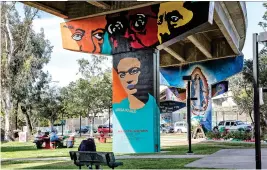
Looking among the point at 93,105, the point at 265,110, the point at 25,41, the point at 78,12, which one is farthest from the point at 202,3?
the point at 93,105

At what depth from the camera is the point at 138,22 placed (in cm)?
2069

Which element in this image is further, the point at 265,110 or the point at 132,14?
the point at 265,110

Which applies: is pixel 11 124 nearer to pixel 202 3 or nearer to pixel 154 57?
pixel 154 57

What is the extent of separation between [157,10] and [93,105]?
1172 inches

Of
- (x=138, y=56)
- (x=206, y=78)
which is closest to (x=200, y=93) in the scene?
(x=206, y=78)

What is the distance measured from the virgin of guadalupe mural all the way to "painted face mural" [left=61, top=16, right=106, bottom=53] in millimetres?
15557

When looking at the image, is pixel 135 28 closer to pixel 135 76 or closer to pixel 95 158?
pixel 135 76

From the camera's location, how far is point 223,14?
2383 cm

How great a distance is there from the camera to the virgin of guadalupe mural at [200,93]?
36125mm

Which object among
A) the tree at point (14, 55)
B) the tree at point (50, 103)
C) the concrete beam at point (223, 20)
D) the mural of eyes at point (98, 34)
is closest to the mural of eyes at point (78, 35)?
the mural of eyes at point (98, 34)

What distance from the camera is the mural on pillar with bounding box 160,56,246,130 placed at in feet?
117

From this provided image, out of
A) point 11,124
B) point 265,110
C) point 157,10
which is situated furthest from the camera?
point 11,124

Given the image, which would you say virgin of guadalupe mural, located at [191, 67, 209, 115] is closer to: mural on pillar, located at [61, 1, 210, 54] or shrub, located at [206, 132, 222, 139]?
shrub, located at [206, 132, 222, 139]

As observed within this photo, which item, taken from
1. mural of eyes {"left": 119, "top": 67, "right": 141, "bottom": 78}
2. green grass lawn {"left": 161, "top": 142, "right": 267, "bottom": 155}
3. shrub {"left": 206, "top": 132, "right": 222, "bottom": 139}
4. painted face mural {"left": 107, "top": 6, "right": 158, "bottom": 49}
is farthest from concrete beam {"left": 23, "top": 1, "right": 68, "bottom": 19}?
shrub {"left": 206, "top": 132, "right": 222, "bottom": 139}
